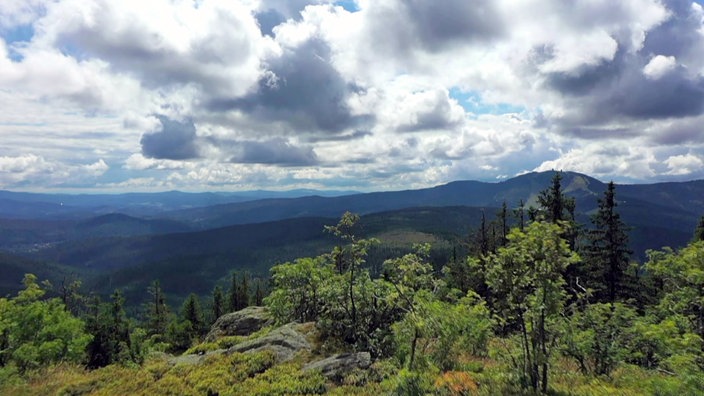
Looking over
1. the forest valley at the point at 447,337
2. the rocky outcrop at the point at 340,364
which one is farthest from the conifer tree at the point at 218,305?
the rocky outcrop at the point at 340,364

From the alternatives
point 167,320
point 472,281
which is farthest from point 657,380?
point 167,320

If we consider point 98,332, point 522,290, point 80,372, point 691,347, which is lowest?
point 98,332

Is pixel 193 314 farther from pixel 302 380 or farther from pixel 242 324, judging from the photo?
pixel 302 380

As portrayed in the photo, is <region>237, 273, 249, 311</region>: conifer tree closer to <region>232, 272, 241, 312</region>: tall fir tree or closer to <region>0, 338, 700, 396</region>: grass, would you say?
<region>232, 272, 241, 312</region>: tall fir tree

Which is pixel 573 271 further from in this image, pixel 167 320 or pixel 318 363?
pixel 167 320

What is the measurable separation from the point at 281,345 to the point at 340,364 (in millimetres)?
4276

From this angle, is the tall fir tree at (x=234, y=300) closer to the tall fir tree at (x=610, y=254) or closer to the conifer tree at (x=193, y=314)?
the conifer tree at (x=193, y=314)

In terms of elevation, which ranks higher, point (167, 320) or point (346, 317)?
point (346, 317)

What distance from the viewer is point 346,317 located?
2127cm

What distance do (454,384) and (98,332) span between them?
4789 centimetres

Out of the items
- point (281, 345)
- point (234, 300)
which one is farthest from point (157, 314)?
point (281, 345)

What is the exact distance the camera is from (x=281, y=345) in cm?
1936

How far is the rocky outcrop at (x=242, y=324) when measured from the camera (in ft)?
111

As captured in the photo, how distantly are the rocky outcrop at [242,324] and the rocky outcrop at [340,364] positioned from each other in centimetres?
1678
